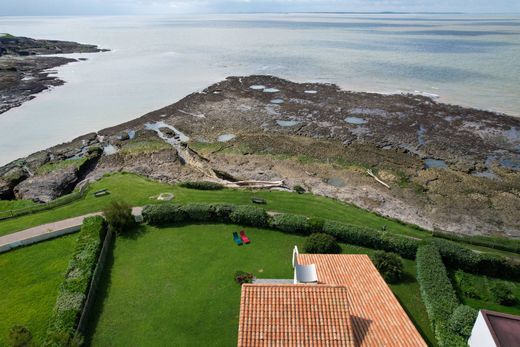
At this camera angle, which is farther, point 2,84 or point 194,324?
point 2,84

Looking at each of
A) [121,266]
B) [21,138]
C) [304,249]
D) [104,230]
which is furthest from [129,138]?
[304,249]

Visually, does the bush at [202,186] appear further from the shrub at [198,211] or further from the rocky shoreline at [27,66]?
the rocky shoreline at [27,66]

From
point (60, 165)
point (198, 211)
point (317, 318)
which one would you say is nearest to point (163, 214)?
point (198, 211)

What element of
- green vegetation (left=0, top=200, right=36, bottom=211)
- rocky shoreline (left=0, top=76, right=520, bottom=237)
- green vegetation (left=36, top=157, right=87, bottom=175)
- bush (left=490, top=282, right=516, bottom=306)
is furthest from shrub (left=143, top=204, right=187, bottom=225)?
bush (left=490, top=282, right=516, bottom=306)

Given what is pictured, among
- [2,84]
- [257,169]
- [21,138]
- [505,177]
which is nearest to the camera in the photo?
[505,177]

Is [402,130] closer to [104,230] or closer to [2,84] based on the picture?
[104,230]

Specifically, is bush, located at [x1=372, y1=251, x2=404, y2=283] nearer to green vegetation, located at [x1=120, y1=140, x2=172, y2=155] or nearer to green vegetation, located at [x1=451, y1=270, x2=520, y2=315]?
green vegetation, located at [x1=451, y1=270, x2=520, y2=315]
